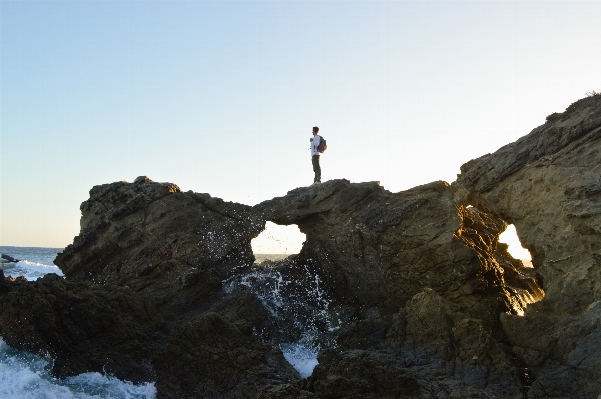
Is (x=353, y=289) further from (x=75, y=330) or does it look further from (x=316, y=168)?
(x=75, y=330)

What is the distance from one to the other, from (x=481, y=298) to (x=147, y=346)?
26.9ft

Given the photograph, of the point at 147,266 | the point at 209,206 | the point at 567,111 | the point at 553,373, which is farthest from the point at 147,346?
the point at 567,111

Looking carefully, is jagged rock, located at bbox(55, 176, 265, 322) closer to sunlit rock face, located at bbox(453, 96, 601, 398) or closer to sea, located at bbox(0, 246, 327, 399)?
sea, located at bbox(0, 246, 327, 399)

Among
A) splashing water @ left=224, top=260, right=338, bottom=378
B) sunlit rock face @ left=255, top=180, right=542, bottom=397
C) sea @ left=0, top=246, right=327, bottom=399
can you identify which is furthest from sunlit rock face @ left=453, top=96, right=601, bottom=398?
sea @ left=0, top=246, right=327, bottom=399

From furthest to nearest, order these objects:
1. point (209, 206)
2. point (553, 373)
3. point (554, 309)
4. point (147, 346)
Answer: point (209, 206), point (147, 346), point (554, 309), point (553, 373)

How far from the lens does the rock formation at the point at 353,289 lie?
40.2 feet

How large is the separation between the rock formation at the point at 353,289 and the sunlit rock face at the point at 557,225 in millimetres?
34

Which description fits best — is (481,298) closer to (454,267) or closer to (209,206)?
(454,267)

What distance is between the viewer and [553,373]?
11.6 meters

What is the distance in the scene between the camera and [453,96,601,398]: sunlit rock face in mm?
11586

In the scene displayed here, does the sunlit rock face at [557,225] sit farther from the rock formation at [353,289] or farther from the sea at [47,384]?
the sea at [47,384]

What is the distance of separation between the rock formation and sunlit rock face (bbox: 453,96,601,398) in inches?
1.4

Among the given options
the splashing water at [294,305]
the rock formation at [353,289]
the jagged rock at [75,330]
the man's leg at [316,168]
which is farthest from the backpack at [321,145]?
the jagged rock at [75,330]

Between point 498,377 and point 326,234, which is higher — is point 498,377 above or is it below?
below
